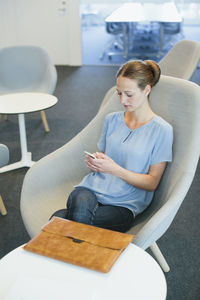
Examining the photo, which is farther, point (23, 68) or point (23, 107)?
point (23, 68)

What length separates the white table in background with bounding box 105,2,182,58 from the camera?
22.4 ft

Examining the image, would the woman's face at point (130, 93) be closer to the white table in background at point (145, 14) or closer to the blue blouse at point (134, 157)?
the blue blouse at point (134, 157)

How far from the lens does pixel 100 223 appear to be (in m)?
1.80

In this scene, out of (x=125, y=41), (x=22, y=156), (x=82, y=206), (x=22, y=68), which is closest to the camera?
(x=82, y=206)

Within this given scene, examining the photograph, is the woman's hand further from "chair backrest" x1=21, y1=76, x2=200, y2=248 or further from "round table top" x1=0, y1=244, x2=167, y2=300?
"round table top" x1=0, y1=244, x2=167, y2=300

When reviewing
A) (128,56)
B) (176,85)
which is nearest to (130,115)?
(176,85)

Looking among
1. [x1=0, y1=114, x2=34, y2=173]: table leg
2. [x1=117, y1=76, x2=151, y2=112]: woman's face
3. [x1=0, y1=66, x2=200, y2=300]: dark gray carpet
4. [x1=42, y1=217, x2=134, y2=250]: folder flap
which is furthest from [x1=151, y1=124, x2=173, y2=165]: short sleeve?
[x1=0, y1=114, x2=34, y2=173]: table leg

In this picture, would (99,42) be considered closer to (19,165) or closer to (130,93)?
(19,165)

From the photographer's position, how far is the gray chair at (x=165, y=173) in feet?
5.55

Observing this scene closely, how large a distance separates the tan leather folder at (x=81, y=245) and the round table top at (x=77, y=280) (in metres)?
0.02

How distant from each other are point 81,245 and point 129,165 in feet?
1.90

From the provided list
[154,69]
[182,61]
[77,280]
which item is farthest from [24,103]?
[77,280]

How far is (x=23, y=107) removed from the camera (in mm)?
3410

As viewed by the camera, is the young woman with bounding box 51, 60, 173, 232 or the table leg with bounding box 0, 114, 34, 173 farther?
the table leg with bounding box 0, 114, 34, 173
